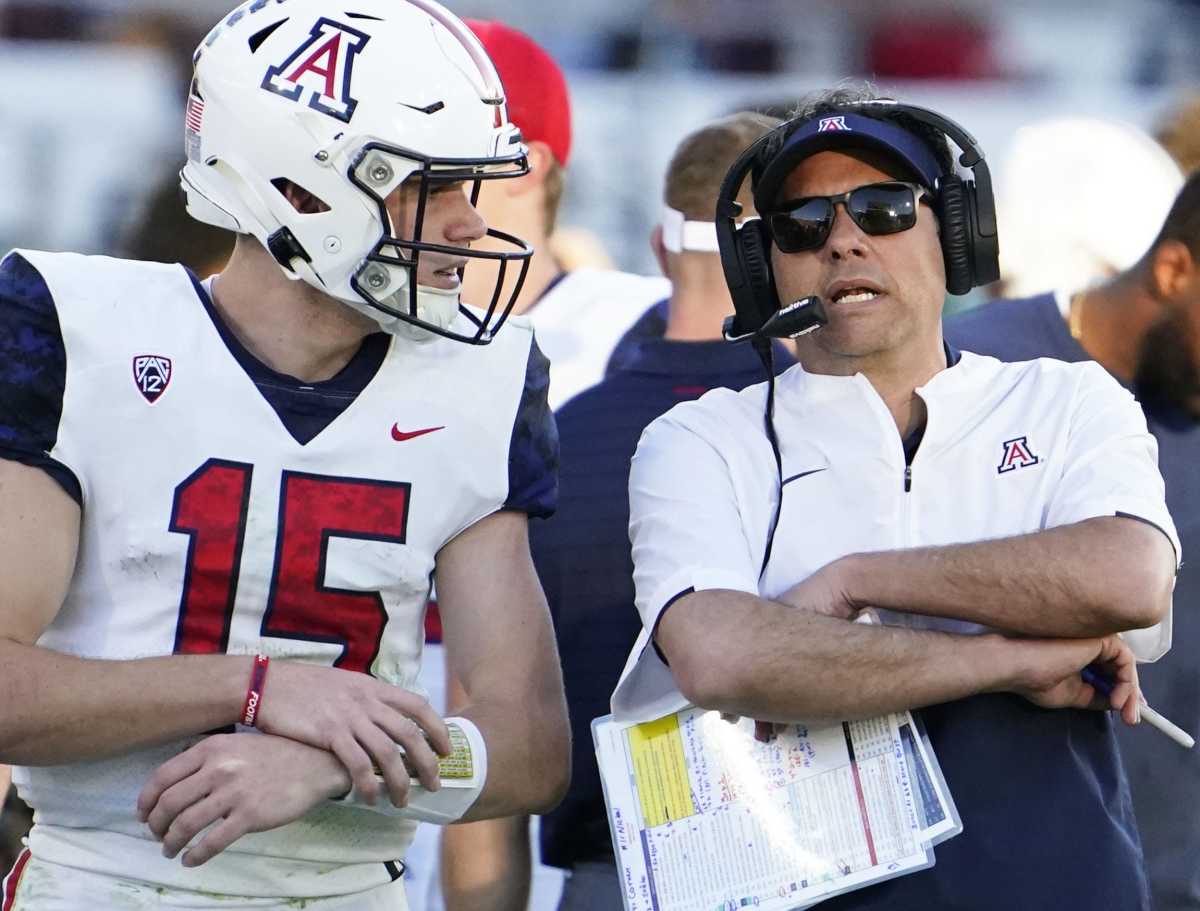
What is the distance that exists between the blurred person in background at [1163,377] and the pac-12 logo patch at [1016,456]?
0.84m

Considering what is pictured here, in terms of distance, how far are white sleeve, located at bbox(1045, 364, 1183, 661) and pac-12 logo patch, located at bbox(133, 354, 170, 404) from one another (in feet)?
4.22

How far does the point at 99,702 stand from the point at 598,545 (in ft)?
4.29

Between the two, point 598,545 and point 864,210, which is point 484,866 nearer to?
point 598,545

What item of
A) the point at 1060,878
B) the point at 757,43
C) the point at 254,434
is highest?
the point at 757,43

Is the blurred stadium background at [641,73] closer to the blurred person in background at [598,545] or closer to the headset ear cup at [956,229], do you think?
the blurred person in background at [598,545]

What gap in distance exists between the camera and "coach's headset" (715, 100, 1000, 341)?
2938mm

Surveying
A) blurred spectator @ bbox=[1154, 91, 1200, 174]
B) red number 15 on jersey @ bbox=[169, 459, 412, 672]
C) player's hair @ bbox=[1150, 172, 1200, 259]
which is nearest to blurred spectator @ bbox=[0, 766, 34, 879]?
red number 15 on jersey @ bbox=[169, 459, 412, 672]

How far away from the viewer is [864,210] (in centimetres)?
296

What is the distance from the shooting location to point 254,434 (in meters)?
2.60

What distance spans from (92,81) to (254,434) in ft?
20.4

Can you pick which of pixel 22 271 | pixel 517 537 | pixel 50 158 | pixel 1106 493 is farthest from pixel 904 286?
pixel 50 158

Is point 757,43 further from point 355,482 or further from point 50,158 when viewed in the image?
point 355,482

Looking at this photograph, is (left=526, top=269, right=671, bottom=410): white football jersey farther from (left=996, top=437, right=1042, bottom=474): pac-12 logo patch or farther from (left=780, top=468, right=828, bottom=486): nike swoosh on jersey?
(left=996, top=437, right=1042, bottom=474): pac-12 logo patch

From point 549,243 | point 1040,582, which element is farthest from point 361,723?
point 549,243
